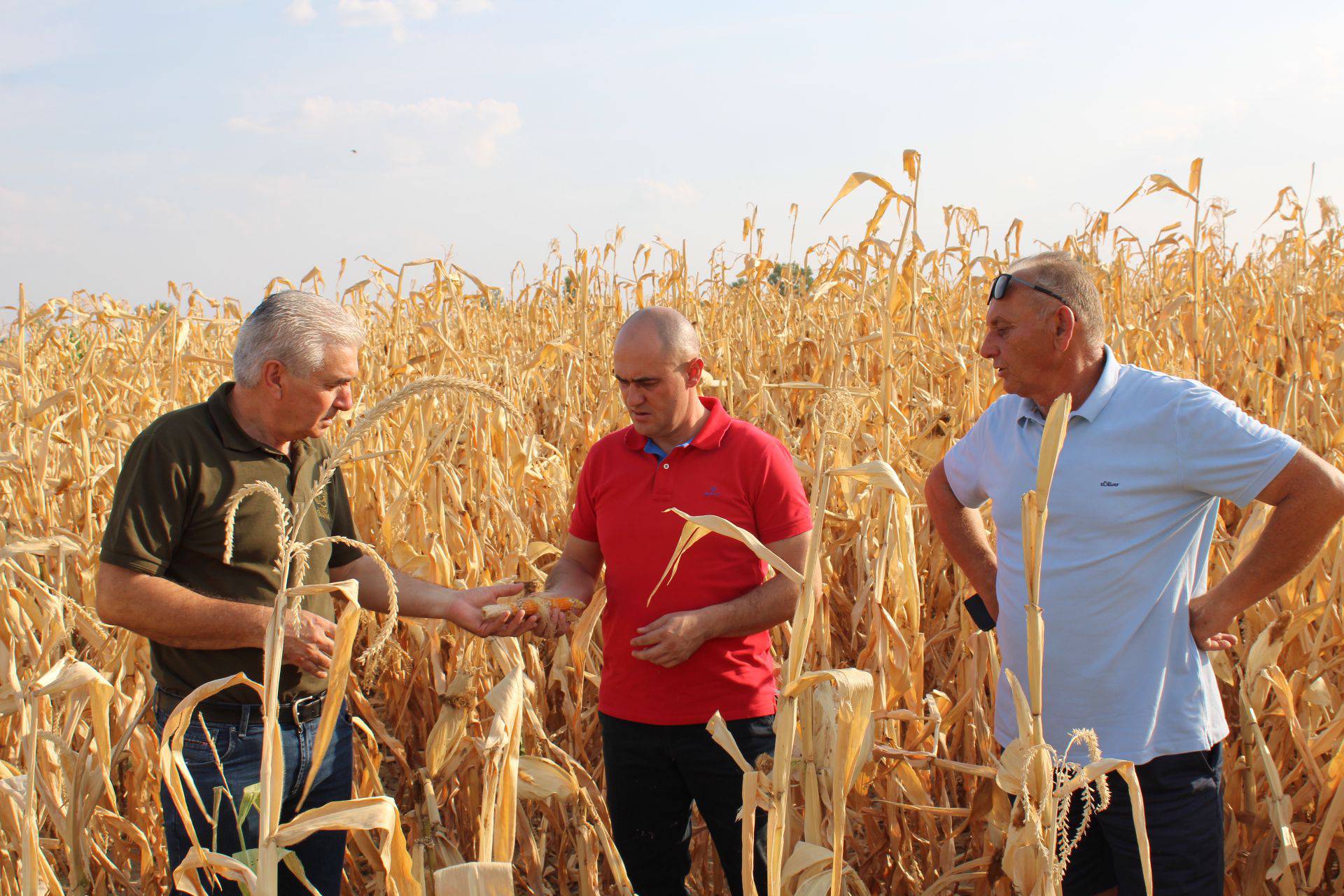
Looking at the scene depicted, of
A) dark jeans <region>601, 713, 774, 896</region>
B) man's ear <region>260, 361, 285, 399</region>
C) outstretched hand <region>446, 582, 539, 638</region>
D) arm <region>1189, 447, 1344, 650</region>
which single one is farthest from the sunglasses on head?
man's ear <region>260, 361, 285, 399</region>

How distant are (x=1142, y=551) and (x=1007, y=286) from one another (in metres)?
0.57

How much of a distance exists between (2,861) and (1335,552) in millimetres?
2812

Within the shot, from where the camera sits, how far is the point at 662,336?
2.22 meters

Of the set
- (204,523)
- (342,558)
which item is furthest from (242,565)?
(342,558)

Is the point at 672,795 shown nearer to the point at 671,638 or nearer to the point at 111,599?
the point at 671,638

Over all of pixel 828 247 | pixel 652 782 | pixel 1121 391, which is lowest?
pixel 652 782

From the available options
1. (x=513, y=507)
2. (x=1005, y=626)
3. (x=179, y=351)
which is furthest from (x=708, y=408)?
(x=179, y=351)

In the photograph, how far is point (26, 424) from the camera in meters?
2.73

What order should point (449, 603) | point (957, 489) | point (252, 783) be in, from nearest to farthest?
point (252, 783), point (449, 603), point (957, 489)

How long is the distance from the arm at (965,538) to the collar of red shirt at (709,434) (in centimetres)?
50

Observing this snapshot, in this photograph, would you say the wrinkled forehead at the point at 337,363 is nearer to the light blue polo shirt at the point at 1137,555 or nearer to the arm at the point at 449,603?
the arm at the point at 449,603

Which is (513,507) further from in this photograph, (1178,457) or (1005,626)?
(1178,457)

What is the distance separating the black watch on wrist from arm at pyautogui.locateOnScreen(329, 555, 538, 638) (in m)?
0.96

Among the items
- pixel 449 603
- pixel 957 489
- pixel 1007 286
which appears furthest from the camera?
pixel 957 489
